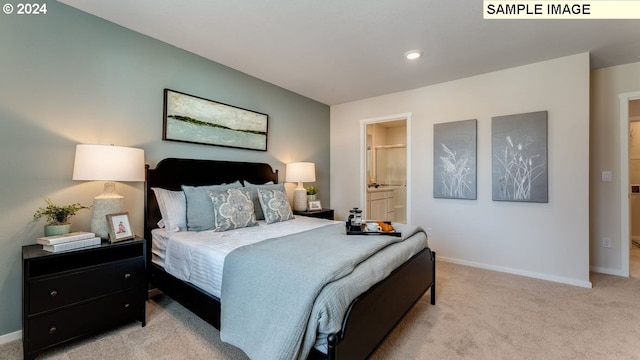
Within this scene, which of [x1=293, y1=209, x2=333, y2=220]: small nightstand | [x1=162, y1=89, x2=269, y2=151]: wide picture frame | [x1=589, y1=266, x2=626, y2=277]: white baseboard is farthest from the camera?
[x1=293, y1=209, x2=333, y2=220]: small nightstand

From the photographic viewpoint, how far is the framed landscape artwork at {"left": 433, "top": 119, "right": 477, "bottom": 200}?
349 cm

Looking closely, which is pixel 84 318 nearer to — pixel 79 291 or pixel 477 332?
pixel 79 291

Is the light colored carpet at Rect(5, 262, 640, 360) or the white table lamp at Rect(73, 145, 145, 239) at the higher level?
the white table lamp at Rect(73, 145, 145, 239)

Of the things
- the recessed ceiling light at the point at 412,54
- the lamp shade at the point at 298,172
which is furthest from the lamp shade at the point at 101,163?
the recessed ceiling light at the point at 412,54

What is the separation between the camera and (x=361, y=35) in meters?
2.50

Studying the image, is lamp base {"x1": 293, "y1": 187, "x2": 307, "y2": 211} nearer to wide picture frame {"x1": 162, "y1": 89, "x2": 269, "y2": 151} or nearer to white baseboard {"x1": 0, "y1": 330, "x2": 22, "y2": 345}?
wide picture frame {"x1": 162, "y1": 89, "x2": 269, "y2": 151}

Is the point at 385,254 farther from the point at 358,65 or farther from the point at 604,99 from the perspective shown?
the point at 604,99

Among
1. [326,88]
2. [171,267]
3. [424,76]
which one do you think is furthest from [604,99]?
[171,267]

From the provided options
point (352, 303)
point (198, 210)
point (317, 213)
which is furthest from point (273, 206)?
point (352, 303)

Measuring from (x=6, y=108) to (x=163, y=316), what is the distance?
1855mm

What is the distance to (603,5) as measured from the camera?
7.04ft

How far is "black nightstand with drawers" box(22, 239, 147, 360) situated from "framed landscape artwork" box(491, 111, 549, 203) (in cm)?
379

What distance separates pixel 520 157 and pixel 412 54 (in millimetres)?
1750

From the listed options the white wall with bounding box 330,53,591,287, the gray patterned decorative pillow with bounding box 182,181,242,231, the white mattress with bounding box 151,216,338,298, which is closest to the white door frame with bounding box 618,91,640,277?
the white wall with bounding box 330,53,591,287
